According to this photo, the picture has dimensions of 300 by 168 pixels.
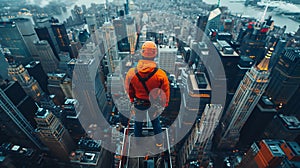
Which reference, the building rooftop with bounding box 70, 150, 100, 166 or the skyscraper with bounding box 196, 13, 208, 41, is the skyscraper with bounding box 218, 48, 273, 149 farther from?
the skyscraper with bounding box 196, 13, 208, 41

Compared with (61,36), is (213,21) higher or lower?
higher

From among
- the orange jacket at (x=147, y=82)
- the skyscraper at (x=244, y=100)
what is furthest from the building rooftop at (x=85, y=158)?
the skyscraper at (x=244, y=100)

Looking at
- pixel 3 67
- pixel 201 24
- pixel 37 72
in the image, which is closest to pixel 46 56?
pixel 37 72

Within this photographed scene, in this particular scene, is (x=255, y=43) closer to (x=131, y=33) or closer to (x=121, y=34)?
(x=131, y=33)

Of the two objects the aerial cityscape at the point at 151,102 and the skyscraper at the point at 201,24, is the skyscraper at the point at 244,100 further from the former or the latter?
the skyscraper at the point at 201,24

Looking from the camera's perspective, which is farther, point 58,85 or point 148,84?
point 58,85

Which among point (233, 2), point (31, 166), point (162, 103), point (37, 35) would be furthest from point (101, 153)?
point (233, 2)
